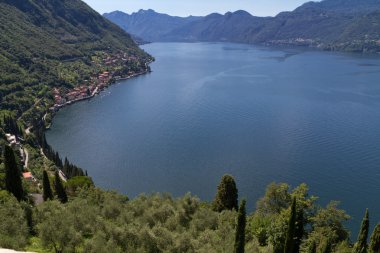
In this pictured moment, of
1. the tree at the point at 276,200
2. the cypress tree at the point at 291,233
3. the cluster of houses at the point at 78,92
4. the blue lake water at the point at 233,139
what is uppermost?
the cypress tree at the point at 291,233

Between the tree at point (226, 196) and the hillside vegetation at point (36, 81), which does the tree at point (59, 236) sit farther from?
the hillside vegetation at point (36, 81)

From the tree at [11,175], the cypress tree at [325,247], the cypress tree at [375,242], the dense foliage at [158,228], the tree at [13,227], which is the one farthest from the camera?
the tree at [11,175]

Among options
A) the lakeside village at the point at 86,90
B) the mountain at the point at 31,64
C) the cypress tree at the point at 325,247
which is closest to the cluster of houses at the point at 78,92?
the lakeside village at the point at 86,90

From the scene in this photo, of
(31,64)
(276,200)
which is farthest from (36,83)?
(276,200)

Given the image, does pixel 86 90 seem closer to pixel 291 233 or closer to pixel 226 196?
pixel 226 196

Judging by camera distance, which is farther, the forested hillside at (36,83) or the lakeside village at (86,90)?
the lakeside village at (86,90)

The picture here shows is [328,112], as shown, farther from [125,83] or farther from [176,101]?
[125,83]

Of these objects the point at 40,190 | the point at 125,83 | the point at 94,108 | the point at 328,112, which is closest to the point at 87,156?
the point at 40,190

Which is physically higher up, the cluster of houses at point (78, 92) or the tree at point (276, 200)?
the tree at point (276, 200)

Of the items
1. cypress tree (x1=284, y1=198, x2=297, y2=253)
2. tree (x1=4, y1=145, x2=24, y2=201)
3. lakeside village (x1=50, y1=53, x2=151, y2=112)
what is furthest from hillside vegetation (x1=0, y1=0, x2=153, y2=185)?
cypress tree (x1=284, y1=198, x2=297, y2=253)
